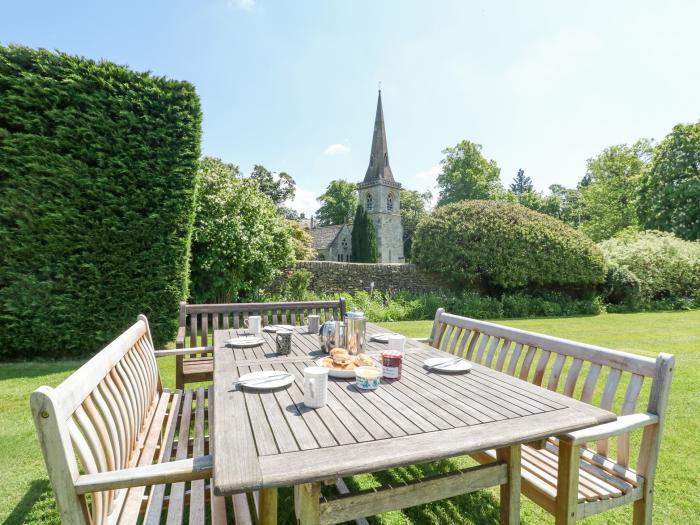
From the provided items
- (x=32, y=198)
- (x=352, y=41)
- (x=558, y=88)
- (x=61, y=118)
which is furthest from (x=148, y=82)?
(x=558, y=88)

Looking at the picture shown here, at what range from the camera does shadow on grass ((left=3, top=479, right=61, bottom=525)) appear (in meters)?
2.34

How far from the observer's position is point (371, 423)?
1561mm

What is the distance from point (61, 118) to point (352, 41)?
17.4 feet

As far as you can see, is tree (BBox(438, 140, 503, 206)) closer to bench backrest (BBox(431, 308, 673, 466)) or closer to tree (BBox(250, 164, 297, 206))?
tree (BBox(250, 164, 297, 206))

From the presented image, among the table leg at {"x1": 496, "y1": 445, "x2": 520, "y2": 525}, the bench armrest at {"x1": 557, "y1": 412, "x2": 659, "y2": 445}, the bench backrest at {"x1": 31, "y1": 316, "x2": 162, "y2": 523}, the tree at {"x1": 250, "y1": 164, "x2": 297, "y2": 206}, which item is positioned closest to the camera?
the bench backrest at {"x1": 31, "y1": 316, "x2": 162, "y2": 523}

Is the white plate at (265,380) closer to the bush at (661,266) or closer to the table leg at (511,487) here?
the table leg at (511,487)

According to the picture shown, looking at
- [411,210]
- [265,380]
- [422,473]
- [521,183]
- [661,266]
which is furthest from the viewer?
[521,183]

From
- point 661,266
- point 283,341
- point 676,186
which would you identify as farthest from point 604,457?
point 676,186

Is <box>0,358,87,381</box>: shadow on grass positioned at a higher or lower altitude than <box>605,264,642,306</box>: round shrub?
lower

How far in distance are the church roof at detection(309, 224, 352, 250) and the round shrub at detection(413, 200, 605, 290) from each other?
22493 millimetres

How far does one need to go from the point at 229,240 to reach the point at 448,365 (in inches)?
276

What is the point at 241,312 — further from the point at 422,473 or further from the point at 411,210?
the point at 411,210

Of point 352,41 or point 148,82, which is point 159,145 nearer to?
point 148,82

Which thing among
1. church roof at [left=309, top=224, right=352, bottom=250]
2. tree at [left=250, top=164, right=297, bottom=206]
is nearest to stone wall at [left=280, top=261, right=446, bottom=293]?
church roof at [left=309, top=224, right=352, bottom=250]
